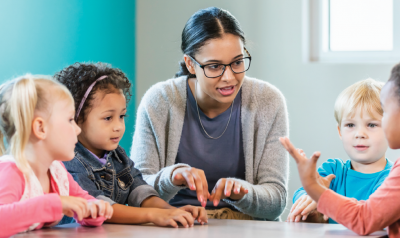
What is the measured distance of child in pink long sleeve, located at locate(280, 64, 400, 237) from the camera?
989 millimetres

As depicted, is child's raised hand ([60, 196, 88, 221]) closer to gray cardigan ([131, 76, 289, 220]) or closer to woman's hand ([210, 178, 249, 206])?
woman's hand ([210, 178, 249, 206])

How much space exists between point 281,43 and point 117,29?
117 centimetres

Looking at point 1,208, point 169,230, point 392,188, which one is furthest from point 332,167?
point 1,208

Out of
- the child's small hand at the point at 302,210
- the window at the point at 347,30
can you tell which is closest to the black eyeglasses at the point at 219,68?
the child's small hand at the point at 302,210

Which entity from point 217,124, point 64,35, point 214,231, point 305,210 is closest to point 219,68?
point 217,124

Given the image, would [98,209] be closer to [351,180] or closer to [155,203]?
[155,203]

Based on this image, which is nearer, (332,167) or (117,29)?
(332,167)

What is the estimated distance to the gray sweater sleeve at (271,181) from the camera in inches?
61.3

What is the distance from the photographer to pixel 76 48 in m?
2.62

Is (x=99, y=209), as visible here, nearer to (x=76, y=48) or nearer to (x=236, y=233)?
(x=236, y=233)

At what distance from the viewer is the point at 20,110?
3.39 ft

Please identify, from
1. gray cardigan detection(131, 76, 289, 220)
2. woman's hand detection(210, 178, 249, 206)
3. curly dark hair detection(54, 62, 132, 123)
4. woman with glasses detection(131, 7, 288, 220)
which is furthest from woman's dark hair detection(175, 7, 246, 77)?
woman's hand detection(210, 178, 249, 206)

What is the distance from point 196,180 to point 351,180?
56 centimetres

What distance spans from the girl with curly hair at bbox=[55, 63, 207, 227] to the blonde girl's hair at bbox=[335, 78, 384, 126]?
2.16ft
